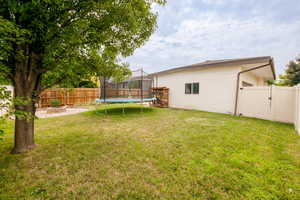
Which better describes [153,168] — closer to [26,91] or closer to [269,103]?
[26,91]

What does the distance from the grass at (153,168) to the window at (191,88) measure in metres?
5.39

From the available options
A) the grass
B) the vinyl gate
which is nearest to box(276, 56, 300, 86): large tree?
the vinyl gate

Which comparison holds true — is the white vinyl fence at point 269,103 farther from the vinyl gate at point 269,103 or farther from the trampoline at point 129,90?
the trampoline at point 129,90

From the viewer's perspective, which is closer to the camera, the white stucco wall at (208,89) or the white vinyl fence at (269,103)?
the white vinyl fence at (269,103)

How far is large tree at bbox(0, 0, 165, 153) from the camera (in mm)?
1935

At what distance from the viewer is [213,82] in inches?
305

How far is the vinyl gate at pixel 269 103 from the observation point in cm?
534

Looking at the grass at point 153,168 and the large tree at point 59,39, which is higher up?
the large tree at point 59,39

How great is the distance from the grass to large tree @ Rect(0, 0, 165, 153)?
2.79ft

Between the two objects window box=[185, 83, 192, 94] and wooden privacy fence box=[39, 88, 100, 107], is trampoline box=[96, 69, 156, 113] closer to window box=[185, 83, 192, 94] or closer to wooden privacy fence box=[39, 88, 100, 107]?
window box=[185, 83, 192, 94]

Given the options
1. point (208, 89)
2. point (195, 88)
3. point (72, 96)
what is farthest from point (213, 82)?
point (72, 96)

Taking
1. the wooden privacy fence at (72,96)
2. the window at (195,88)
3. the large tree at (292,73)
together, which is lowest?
the wooden privacy fence at (72,96)

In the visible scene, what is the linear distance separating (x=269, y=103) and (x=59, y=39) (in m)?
7.97

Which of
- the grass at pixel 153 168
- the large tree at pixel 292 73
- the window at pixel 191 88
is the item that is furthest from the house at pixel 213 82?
the large tree at pixel 292 73
